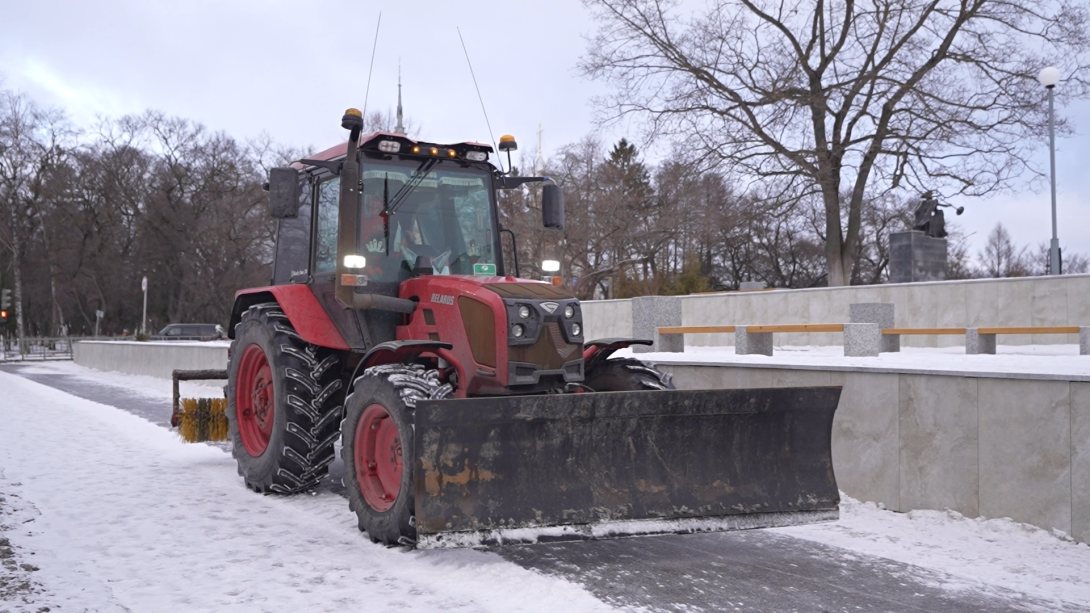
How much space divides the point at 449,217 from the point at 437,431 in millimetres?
2643

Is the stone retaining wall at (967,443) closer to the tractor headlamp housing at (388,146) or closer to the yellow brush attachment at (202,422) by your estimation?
the tractor headlamp housing at (388,146)

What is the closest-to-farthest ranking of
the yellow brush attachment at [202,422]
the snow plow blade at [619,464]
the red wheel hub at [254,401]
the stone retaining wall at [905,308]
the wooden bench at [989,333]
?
the snow plow blade at [619,464], the red wheel hub at [254,401], the yellow brush attachment at [202,422], the wooden bench at [989,333], the stone retaining wall at [905,308]

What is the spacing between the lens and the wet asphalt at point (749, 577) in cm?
495

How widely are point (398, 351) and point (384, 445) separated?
0.64m

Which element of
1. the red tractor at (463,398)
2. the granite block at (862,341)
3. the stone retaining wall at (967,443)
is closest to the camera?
the red tractor at (463,398)

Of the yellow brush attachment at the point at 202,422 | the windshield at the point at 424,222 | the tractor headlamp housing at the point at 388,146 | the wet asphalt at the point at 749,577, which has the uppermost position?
the tractor headlamp housing at the point at 388,146

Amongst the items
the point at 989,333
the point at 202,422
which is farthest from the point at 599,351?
the point at 989,333

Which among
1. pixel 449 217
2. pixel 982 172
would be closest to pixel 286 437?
pixel 449 217

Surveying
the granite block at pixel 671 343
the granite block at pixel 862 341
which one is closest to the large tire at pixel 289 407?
the granite block at pixel 862 341

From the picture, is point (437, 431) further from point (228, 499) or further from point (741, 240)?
point (741, 240)

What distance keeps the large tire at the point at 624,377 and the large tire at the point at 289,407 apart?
2048 mm

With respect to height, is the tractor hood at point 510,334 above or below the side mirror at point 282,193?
below

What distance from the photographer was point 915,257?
2306 cm

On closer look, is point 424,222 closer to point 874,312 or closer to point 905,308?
point 874,312
